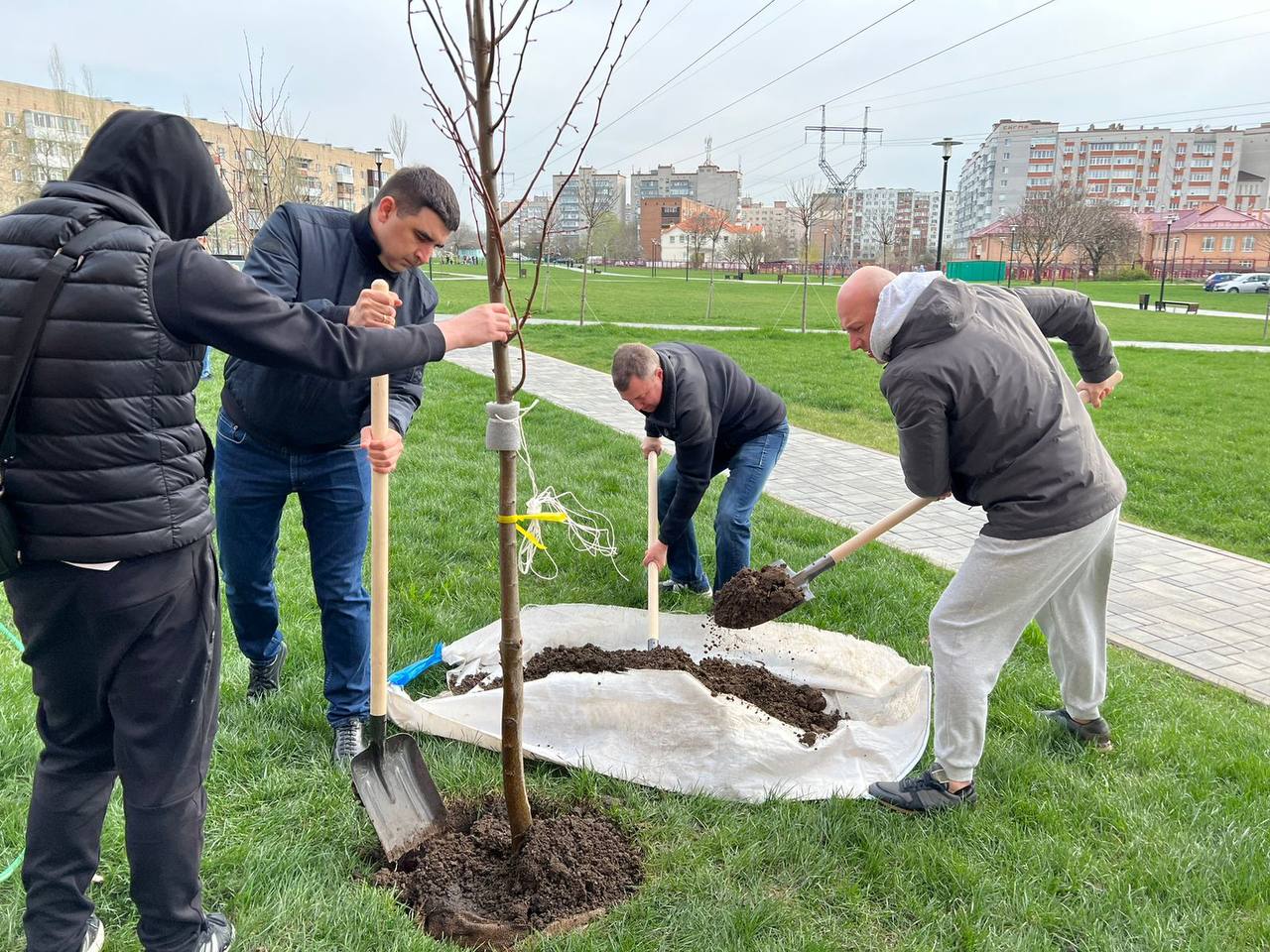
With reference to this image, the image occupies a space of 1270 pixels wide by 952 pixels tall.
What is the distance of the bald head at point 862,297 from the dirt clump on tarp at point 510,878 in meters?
1.82

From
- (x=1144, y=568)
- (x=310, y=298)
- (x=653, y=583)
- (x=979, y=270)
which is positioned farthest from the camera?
(x=979, y=270)

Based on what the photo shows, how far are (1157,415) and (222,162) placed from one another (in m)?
20.0

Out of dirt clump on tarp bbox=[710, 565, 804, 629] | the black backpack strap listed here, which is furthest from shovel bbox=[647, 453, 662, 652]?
the black backpack strap

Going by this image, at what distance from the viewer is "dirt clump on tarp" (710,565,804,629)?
3805 millimetres

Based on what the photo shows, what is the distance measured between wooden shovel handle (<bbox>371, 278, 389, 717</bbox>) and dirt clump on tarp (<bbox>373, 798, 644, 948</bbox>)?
18.5 inches

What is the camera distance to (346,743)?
10.5 feet

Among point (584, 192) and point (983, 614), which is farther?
point (584, 192)

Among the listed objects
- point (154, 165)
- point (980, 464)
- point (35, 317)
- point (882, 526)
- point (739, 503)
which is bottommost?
point (739, 503)

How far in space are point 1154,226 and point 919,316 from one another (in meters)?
83.6

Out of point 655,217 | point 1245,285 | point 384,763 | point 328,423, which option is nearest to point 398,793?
point 384,763

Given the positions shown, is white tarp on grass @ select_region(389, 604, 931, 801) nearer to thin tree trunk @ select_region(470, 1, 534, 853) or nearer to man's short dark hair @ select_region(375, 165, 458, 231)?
thin tree trunk @ select_region(470, 1, 534, 853)

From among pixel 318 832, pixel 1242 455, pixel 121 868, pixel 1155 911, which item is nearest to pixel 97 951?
pixel 121 868

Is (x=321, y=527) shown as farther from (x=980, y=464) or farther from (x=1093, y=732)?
(x=1093, y=732)

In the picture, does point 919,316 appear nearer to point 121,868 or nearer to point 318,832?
point 318,832
